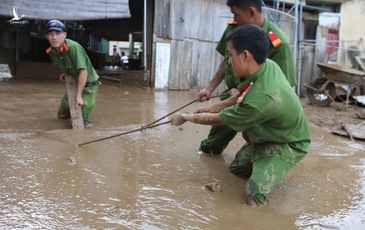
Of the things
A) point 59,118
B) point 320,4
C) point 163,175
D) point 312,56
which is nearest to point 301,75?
point 312,56

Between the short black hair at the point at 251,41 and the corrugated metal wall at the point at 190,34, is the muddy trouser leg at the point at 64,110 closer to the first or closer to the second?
the short black hair at the point at 251,41

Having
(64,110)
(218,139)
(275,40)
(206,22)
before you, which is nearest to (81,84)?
(64,110)

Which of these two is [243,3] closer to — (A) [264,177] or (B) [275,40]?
(B) [275,40]

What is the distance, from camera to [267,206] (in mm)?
3109

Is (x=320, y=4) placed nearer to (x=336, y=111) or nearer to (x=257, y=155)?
(x=336, y=111)

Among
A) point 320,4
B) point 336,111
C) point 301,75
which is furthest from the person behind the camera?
point 320,4

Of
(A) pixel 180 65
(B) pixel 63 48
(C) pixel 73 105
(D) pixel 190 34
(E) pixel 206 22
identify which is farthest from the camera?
(E) pixel 206 22

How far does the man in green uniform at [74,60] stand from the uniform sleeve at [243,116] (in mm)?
2647

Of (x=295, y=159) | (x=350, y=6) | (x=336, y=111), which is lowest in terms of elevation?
(x=336, y=111)

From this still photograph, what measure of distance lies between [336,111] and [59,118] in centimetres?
719

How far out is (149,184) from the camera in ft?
11.2

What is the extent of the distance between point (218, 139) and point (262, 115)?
141cm

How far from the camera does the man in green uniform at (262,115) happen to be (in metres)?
2.90

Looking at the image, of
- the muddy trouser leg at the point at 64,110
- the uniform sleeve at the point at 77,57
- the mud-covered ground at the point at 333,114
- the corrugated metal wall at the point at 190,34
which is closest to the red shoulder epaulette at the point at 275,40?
the uniform sleeve at the point at 77,57
